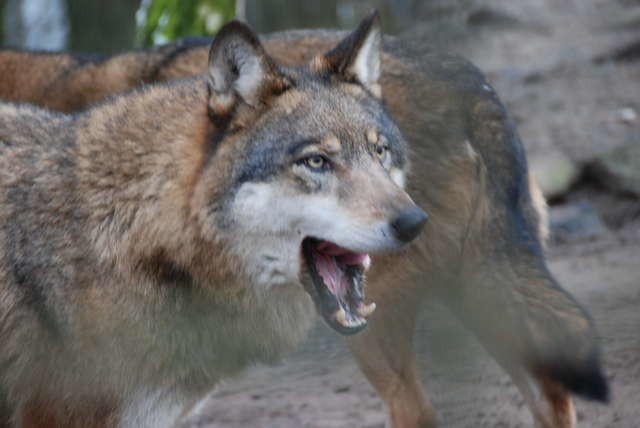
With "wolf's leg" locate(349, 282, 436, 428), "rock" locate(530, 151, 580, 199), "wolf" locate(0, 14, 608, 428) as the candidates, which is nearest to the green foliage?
"rock" locate(530, 151, 580, 199)

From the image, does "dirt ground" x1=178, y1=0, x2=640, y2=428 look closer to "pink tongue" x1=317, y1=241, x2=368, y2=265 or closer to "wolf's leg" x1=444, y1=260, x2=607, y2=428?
"wolf's leg" x1=444, y1=260, x2=607, y2=428

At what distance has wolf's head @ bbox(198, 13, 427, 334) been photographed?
3996mm

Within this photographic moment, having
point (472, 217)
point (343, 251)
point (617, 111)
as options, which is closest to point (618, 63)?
point (617, 111)

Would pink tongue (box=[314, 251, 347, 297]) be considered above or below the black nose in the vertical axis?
below

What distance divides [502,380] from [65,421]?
284 centimetres

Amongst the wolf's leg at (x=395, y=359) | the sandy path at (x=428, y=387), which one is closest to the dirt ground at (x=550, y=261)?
the sandy path at (x=428, y=387)

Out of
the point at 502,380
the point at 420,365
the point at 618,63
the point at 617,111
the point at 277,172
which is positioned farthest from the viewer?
the point at 618,63

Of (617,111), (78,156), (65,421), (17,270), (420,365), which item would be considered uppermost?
(78,156)

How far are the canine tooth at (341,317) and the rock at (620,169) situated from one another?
5903 millimetres

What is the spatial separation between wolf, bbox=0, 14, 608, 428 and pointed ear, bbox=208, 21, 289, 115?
879 millimetres

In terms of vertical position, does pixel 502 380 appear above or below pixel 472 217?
below

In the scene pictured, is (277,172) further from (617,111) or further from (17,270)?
(617,111)

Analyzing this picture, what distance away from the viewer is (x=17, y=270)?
4.23 metres

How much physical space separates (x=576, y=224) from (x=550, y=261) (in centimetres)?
86
